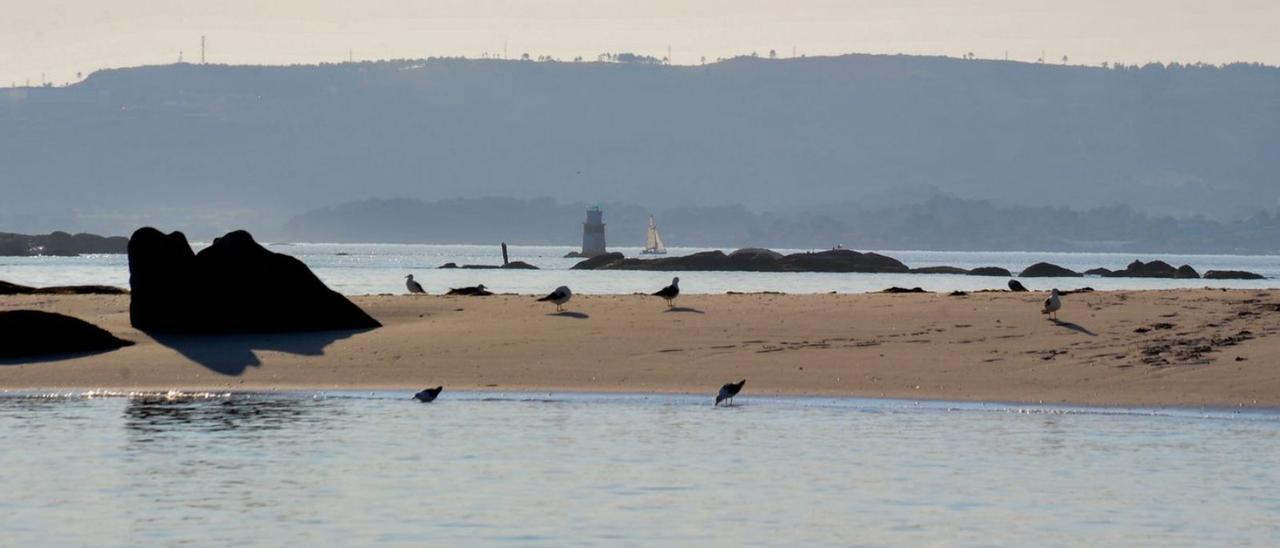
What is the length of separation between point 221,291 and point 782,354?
1012 cm

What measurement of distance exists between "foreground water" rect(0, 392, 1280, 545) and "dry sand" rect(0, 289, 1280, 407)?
1586 mm

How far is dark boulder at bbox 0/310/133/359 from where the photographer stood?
2988cm

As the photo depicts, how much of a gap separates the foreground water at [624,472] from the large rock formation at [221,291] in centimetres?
624

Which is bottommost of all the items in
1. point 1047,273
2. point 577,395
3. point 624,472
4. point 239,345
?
point 624,472

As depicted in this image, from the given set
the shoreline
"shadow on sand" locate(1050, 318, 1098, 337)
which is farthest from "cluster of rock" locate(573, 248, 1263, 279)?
the shoreline

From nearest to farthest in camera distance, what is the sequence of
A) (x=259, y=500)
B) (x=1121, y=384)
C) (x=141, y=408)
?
1. (x=259, y=500)
2. (x=141, y=408)
3. (x=1121, y=384)

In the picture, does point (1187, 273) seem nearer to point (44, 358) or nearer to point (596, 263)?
point (596, 263)

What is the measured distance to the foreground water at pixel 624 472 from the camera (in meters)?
15.4

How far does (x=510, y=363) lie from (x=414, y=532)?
14277mm

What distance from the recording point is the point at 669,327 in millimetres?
33219

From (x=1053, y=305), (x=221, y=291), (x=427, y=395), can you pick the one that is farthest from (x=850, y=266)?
(x=427, y=395)

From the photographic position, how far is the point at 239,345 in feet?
102

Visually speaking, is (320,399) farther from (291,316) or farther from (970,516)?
(970,516)

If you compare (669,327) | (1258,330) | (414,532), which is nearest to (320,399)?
(669,327)
